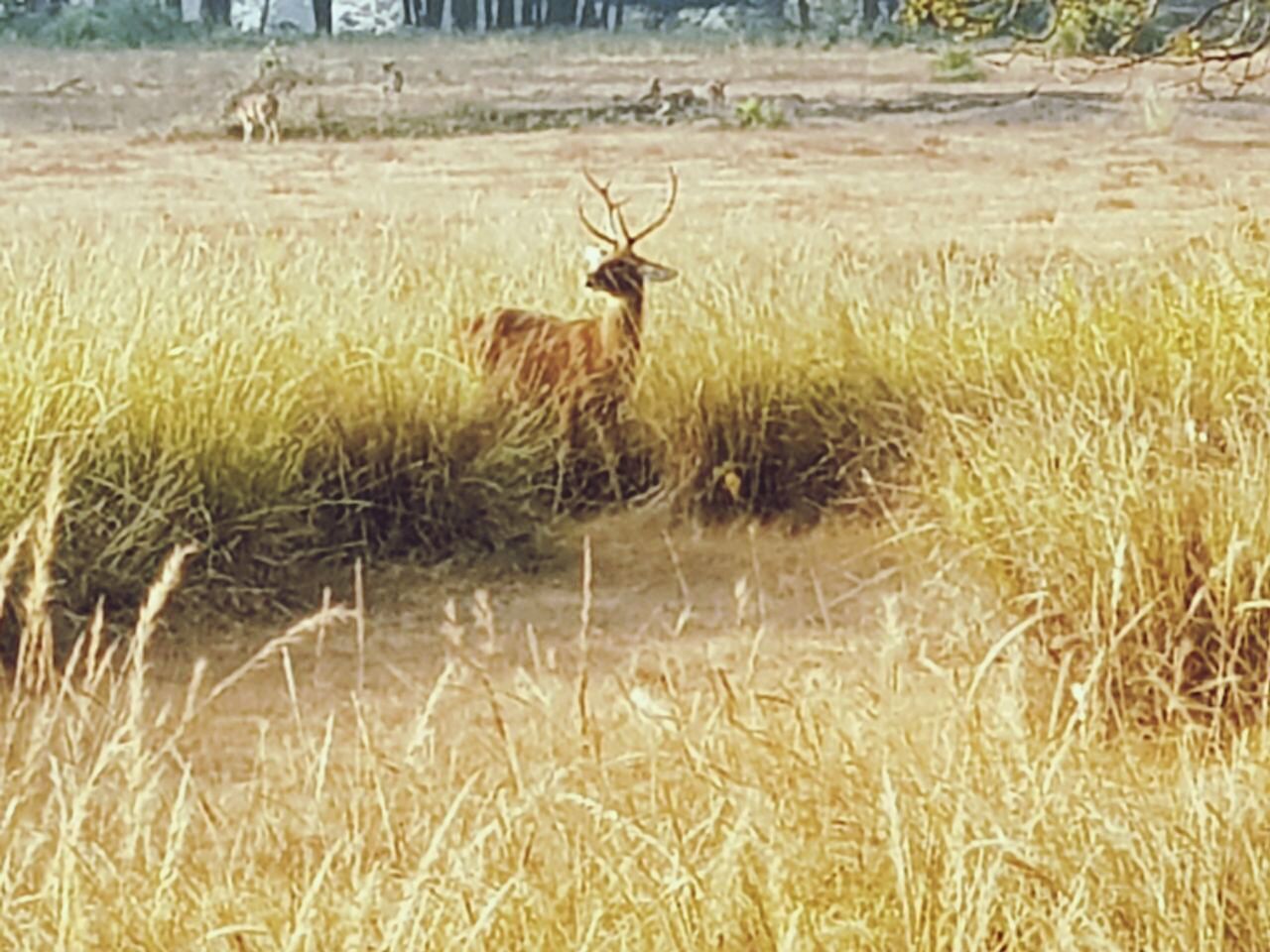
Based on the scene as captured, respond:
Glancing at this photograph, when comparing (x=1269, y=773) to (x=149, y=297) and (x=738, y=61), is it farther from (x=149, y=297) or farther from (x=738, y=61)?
(x=738, y=61)

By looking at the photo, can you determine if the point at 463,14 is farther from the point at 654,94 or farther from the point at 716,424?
the point at 716,424

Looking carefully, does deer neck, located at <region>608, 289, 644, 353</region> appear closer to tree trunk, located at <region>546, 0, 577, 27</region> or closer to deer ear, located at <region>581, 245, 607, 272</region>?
deer ear, located at <region>581, 245, 607, 272</region>

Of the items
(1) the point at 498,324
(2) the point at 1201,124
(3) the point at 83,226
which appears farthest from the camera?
(2) the point at 1201,124

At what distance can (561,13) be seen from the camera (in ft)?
36.6

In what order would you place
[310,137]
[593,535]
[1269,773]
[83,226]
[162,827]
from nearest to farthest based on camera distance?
[1269,773] → [162,827] → [593,535] → [83,226] → [310,137]

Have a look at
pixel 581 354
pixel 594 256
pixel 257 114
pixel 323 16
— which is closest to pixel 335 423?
pixel 581 354

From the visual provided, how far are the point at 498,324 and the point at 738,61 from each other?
7067 millimetres

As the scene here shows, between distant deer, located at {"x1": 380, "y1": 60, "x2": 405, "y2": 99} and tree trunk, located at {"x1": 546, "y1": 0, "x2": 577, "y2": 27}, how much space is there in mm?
1930

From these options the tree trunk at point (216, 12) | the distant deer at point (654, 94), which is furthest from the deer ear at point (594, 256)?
the tree trunk at point (216, 12)

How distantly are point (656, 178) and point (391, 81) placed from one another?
2.46m

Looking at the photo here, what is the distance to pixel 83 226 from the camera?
4.98m

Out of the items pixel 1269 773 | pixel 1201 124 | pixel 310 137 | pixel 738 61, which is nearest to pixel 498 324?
pixel 1269 773

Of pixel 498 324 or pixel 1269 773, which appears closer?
pixel 1269 773

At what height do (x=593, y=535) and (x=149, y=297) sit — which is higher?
(x=149, y=297)
